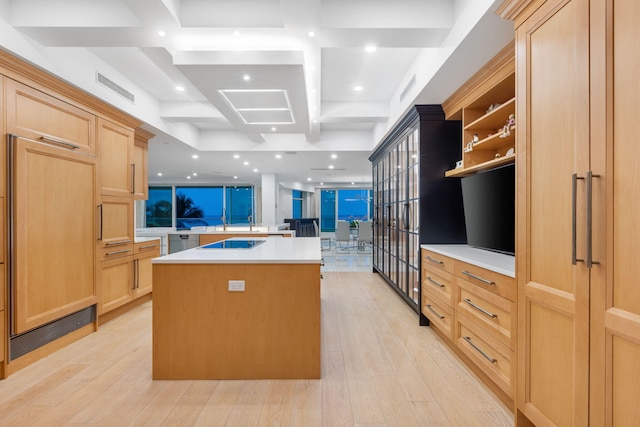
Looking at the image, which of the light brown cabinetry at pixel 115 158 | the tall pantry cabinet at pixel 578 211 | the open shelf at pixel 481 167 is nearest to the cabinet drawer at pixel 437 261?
the open shelf at pixel 481 167

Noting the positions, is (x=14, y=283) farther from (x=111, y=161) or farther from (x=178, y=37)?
(x=178, y=37)

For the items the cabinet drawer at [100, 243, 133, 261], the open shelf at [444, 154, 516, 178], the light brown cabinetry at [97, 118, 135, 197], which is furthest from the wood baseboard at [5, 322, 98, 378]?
the open shelf at [444, 154, 516, 178]

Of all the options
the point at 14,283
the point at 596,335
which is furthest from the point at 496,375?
the point at 14,283

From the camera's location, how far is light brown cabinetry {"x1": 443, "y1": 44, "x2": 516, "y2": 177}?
7.77 feet

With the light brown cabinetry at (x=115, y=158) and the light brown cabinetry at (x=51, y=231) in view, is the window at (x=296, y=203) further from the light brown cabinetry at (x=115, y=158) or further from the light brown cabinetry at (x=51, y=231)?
the light brown cabinetry at (x=51, y=231)

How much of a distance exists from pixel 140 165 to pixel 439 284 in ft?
13.3

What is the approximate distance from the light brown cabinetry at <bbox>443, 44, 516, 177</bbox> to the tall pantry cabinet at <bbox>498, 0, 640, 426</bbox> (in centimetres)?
76

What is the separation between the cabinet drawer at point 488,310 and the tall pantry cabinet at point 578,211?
0.25 m

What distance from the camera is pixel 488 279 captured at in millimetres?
2104

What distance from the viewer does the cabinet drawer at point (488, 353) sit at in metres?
1.86

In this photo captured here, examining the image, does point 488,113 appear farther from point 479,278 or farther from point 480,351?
point 480,351

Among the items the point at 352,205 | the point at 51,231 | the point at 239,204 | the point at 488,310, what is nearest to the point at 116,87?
the point at 51,231

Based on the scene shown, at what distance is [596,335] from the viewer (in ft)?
Answer: 3.99

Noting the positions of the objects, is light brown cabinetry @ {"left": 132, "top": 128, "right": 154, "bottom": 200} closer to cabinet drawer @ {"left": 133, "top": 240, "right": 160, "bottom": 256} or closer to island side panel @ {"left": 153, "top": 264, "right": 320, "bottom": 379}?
cabinet drawer @ {"left": 133, "top": 240, "right": 160, "bottom": 256}
